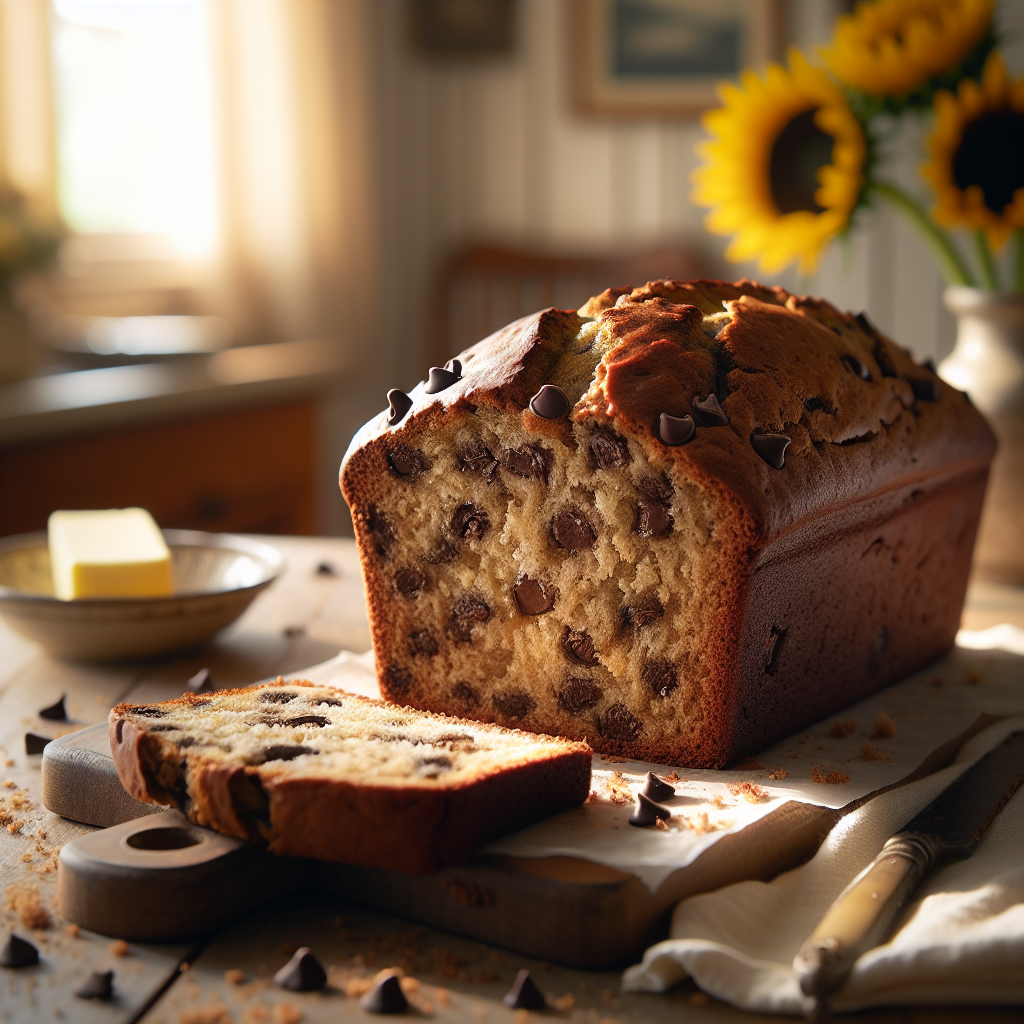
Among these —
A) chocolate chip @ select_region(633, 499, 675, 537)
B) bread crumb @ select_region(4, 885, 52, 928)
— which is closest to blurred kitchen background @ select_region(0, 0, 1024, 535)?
chocolate chip @ select_region(633, 499, 675, 537)

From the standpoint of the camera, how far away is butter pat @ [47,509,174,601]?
178 centimetres

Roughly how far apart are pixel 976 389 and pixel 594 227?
10.3ft

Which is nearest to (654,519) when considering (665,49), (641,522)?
(641,522)

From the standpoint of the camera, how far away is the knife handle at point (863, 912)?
0.91m

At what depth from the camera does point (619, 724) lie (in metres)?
1.46

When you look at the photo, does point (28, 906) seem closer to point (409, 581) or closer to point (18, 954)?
point (18, 954)

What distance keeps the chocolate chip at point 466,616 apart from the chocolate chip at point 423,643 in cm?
3

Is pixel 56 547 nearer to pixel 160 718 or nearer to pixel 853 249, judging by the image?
pixel 160 718

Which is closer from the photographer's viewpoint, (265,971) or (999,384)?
(265,971)

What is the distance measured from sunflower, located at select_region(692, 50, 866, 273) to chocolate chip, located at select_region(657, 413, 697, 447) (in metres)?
0.95

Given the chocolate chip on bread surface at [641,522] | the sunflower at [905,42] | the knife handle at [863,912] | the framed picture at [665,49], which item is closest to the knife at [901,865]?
the knife handle at [863,912]

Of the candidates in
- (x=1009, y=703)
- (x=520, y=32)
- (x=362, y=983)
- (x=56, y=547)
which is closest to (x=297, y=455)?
(x=520, y=32)

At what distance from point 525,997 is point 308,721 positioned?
1.52ft

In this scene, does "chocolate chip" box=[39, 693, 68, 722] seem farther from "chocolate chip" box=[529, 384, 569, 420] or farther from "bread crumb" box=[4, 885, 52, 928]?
"chocolate chip" box=[529, 384, 569, 420]
